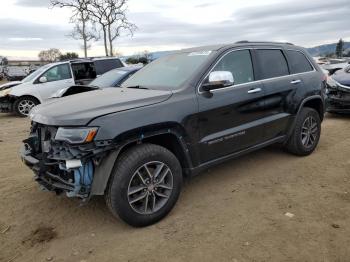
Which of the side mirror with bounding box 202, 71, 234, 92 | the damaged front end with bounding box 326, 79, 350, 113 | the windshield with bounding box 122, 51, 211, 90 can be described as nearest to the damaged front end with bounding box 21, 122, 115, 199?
the windshield with bounding box 122, 51, 211, 90

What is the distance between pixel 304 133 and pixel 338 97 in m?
3.59

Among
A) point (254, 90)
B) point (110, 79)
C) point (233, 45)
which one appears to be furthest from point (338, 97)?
point (110, 79)

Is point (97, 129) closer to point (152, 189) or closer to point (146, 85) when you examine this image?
point (152, 189)

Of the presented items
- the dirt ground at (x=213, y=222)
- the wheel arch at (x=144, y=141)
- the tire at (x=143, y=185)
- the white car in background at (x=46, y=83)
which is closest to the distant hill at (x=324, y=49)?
the white car in background at (x=46, y=83)

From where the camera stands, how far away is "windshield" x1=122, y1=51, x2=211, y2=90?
4205mm

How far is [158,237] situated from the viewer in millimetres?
3477

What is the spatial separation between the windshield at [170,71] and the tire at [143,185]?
881mm

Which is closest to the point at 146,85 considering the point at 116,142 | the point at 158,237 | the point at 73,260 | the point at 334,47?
the point at 116,142

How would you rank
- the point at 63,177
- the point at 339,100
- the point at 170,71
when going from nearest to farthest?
the point at 63,177, the point at 170,71, the point at 339,100

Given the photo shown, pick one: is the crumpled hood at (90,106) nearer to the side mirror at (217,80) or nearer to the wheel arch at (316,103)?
the side mirror at (217,80)

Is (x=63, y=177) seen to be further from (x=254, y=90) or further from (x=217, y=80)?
(x=254, y=90)

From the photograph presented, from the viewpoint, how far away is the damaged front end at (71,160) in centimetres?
326

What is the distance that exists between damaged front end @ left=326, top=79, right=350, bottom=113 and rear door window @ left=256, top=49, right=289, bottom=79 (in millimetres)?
3702

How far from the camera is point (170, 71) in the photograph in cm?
454
